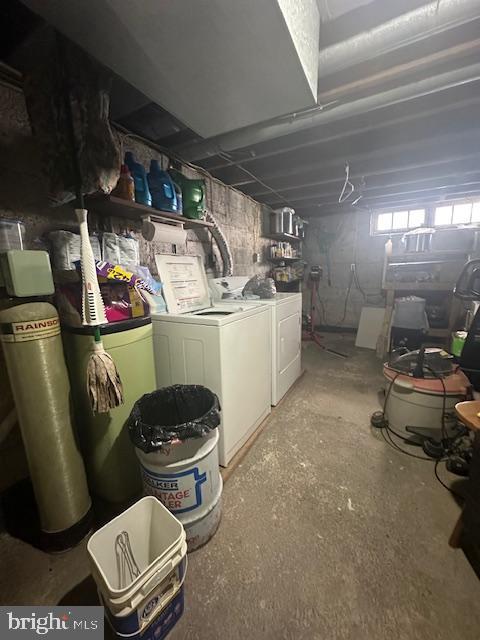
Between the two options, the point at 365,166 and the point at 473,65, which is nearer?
the point at 473,65

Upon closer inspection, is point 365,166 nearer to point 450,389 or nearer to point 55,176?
point 450,389

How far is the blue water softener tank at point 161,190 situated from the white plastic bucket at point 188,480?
4.70 feet

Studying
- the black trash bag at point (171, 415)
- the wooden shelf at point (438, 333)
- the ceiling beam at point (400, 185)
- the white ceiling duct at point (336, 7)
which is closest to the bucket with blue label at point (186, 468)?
the black trash bag at point (171, 415)

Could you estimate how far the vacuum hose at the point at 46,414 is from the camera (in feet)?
3.14

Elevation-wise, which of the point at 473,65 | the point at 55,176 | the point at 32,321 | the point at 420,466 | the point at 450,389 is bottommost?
the point at 420,466

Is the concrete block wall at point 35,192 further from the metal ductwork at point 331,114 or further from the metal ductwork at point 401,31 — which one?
the metal ductwork at point 401,31

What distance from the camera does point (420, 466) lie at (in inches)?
59.8

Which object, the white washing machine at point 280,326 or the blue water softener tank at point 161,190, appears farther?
the white washing machine at point 280,326

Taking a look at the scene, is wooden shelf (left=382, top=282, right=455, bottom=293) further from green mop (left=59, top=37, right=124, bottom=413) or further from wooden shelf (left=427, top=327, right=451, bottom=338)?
green mop (left=59, top=37, right=124, bottom=413)

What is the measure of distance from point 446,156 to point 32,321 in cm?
338

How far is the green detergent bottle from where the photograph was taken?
182 cm

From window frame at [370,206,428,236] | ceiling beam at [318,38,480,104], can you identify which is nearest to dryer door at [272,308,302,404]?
ceiling beam at [318,38,480,104]

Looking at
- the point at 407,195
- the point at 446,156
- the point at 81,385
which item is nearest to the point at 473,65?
the point at 446,156

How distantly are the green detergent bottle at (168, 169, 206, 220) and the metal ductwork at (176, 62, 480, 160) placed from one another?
0.30 metres
